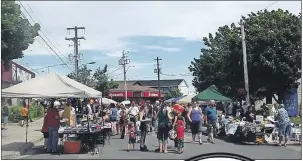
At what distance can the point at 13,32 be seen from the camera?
24.9ft

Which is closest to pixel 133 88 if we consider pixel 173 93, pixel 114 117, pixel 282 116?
pixel 173 93

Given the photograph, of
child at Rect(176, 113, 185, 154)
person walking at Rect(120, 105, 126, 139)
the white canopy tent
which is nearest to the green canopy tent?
child at Rect(176, 113, 185, 154)

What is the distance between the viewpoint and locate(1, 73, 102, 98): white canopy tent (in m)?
7.20

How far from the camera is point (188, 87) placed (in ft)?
22.7

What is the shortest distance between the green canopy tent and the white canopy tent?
1712 millimetres

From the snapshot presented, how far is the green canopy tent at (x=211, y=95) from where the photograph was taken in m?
7.39

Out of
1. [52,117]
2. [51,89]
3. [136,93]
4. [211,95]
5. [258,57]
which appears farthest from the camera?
[52,117]

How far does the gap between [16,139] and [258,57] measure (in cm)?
483

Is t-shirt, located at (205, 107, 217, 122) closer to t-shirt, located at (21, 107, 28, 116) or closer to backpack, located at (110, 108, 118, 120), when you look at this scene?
backpack, located at (110, 108, 118, 120)

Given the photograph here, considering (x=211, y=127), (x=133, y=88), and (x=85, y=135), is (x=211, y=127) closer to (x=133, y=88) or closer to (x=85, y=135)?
(x=85, y=135)

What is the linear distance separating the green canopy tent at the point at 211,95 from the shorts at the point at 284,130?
1.19 metres

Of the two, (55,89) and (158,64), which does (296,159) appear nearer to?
(158,64)

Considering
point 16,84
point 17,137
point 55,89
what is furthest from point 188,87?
point 17,137

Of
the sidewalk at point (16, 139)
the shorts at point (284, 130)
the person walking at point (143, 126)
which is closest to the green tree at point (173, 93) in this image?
the person walking at point (143, 126)
